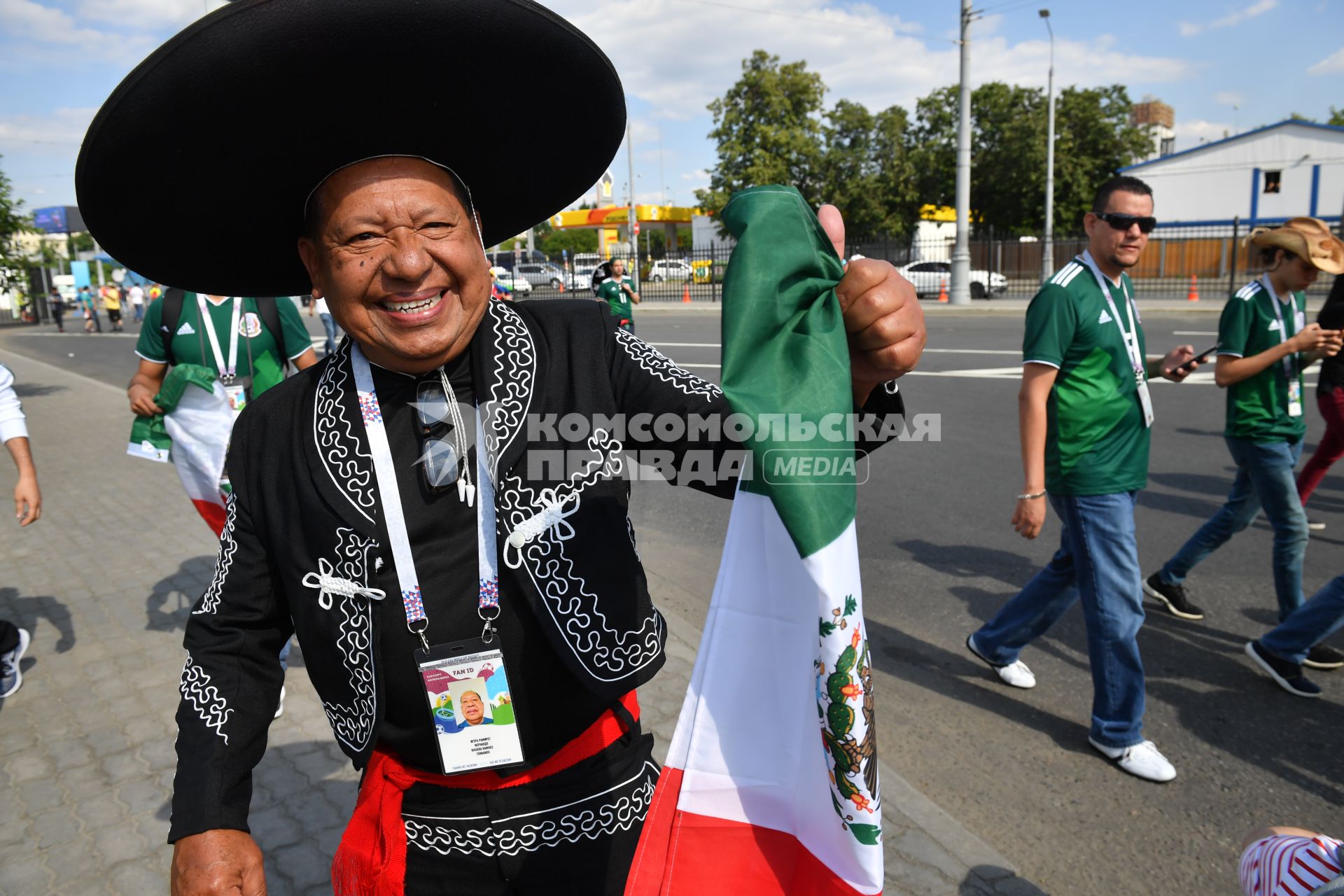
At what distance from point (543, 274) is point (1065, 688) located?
37.1 meters

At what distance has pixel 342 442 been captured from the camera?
1668mm

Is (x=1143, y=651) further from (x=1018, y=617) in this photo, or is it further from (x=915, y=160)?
(x=915, y=160)

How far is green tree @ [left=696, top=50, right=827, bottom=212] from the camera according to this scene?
4031 centimetres

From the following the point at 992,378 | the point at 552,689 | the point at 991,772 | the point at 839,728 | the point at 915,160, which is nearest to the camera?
the point at 839,728

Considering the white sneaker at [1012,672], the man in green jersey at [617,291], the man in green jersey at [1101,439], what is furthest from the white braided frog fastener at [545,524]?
the man in green jersey at [617,291]

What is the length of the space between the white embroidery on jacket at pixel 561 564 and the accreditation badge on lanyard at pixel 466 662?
45 mm

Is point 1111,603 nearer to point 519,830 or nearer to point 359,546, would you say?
point 519,830

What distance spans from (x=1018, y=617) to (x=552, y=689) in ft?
10.4

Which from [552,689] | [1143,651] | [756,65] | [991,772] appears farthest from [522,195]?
[756,65]

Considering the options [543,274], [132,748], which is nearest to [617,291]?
[132,748]

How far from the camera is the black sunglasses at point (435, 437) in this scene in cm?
163

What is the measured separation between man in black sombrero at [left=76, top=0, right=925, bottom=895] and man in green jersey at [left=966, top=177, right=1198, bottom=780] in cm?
249

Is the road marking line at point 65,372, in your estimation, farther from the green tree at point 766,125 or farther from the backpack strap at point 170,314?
the green tree at point 766,125

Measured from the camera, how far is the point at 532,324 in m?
1.80
